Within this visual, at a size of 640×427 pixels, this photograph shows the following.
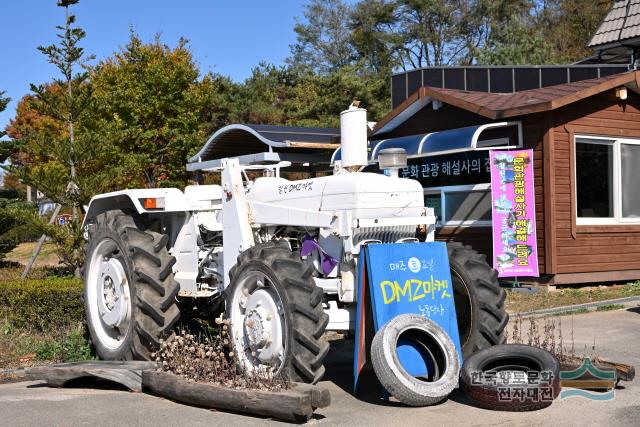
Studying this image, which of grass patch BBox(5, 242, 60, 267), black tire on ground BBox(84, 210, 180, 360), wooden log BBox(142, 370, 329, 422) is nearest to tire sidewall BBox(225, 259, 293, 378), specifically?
wooden log BBox(142, 370, 329, 422)

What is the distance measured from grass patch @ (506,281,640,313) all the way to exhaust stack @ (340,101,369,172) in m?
5.86

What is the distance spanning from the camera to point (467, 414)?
20.4 feet

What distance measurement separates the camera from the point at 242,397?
6.17m

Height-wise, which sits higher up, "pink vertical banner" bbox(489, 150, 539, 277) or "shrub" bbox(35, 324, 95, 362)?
"pink vertical banner" bbox(489, 150, 539, 277)

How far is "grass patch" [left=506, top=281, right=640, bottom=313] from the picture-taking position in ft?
43.0

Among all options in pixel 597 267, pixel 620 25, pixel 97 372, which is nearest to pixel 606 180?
pixel 597 267

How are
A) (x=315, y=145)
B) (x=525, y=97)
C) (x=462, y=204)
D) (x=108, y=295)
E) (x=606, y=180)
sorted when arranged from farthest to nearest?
(x=315, y=145)
(x=462, y=204)
(x=606, y=180)
(x=525, y=97)
(x=108, y=295)

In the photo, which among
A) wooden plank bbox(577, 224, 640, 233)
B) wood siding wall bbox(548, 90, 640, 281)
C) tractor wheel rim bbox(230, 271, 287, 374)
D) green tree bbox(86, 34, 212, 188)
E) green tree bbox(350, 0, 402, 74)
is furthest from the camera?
green tree bbox(350, 0, 402, 74)

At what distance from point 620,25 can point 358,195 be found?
691 inches

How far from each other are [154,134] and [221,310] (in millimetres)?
18619

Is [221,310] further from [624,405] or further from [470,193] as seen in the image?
[470,193]

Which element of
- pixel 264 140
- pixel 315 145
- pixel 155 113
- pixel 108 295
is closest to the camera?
pixel 108 295

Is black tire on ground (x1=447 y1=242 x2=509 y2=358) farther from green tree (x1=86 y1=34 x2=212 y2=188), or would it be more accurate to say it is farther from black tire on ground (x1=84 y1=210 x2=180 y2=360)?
green tree (x1=86 y1=34 x2=212 y2=188)

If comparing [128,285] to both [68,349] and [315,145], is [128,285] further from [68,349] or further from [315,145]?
[315,145]
